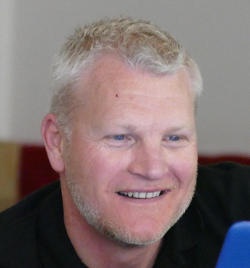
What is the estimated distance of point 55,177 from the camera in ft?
6.61

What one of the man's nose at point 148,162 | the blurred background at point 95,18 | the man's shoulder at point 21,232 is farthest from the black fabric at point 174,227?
the blurred background at point 95,18

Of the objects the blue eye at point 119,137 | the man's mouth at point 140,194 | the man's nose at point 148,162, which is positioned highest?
the blue eye at point 119,137

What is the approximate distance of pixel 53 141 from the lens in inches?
48.3

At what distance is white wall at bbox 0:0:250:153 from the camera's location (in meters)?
2.09

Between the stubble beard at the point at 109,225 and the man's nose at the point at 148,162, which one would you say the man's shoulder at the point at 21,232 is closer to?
the stubble beard at the point at 109,225

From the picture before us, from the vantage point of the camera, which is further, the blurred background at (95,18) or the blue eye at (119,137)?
the blurred background at (95,18)

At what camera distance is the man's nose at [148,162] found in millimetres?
1057

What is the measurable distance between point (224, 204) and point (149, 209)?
0.28 meters

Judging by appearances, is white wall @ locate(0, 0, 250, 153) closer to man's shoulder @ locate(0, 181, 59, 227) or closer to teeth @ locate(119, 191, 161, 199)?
man's shoulder @ locate(0, 181, 59, 227)

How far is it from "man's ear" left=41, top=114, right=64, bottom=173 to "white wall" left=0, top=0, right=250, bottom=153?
3.20ft

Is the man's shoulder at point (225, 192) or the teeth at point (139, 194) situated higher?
the teeth at point (139, 194)

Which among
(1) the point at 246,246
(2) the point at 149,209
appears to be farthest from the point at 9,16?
(1) the point at 246,246

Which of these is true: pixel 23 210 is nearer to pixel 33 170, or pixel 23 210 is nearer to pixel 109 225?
pixel 109 225

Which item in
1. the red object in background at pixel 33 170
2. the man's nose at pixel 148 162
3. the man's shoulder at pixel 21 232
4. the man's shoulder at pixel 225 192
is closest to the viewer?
the man's nose at pixel 148 162
